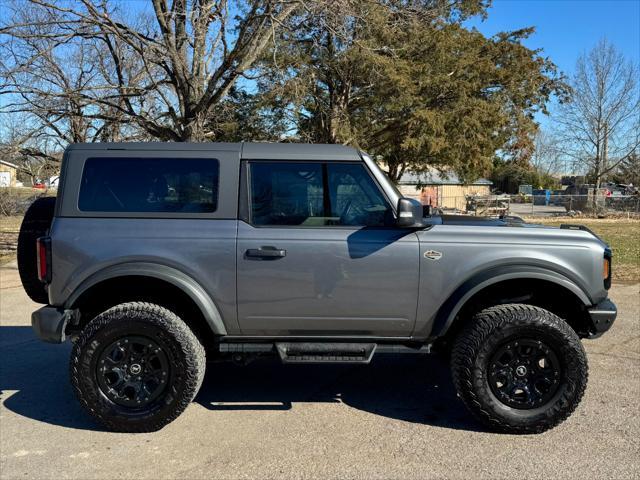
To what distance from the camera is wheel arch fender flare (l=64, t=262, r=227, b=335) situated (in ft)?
12.5

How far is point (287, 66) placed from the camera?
1405 cm

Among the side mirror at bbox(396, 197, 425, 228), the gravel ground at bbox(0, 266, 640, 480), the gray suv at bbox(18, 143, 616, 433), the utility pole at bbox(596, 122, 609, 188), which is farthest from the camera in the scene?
the utility pole at bbox(596, 122, 609, 188)

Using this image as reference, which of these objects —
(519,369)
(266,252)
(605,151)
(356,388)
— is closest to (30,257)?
(266,252)

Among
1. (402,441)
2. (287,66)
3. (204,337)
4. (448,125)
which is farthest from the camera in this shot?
(448,125)

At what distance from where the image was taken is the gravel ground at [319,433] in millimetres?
3355

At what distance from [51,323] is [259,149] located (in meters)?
1.94

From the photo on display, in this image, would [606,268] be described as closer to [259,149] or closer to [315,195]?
[315,195]

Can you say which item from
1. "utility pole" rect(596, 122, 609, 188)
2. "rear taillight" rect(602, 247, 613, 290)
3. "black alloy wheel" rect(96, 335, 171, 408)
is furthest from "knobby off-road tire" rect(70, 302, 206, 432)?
"utility pole" rect(596, 122, 609, 188)

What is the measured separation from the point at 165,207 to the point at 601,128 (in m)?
39.8

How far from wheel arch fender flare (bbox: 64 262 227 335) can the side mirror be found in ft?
4.86

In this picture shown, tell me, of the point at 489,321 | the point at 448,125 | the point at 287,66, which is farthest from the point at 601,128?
the point at 489,321

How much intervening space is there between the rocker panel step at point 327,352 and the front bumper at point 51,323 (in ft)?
5.01

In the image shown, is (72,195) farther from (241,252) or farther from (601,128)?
(601,128)

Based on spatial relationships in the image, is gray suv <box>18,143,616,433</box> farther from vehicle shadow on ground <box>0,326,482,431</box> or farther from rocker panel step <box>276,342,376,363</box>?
vehicle shadow on ground <box>0,326,482,431</box>
